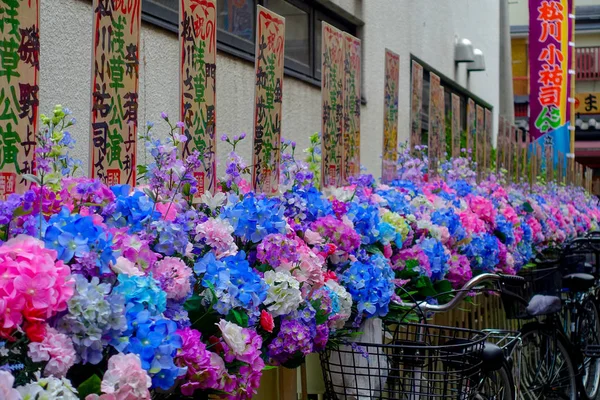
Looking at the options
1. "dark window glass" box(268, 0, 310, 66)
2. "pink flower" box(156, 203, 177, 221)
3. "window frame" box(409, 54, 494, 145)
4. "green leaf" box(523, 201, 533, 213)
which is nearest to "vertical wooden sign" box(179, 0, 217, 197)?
A: "pink flower" box(156, 203, 177, 221)

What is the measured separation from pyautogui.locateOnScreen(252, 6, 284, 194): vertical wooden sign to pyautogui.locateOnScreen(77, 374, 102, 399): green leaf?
2.01m

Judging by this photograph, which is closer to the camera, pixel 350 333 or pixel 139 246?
pixel 139 246

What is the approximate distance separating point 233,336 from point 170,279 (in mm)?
214

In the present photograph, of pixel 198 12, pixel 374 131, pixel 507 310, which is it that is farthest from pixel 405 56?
pixel 198 12

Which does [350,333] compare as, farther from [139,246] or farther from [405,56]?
[405,56]

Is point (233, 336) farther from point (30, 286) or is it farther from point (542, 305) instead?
point (542, 305)

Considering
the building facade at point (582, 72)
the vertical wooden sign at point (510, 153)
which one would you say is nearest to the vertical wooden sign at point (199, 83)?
the vertical wooden sign at point (510, 153)

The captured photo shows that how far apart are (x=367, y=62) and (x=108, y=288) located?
736 cm

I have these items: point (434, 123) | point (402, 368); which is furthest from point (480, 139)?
point (402, 368)

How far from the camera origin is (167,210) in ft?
8.28

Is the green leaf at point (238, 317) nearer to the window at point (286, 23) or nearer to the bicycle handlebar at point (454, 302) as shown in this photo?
the bicycle handlebar at point (454, 302)

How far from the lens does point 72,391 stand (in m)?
1.71

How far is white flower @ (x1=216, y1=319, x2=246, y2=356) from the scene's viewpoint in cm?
221

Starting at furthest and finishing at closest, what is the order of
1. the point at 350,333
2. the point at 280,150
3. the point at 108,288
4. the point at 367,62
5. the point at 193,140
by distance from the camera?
the point at 367,62 → the point at 280,150 → the point at 193,140 → the point at 350,333 → the point at 108,288
